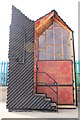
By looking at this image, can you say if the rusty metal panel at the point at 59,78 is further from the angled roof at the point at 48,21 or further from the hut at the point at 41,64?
the angled roof at the point at 48,21

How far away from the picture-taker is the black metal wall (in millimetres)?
10609

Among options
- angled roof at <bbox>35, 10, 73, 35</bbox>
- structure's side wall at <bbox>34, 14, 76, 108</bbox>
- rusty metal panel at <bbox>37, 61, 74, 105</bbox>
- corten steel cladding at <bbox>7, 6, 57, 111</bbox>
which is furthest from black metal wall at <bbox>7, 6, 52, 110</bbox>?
rusty metal panel at <bbox>37, 61, 74, 105</bbox>

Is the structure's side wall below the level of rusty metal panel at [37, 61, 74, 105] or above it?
above

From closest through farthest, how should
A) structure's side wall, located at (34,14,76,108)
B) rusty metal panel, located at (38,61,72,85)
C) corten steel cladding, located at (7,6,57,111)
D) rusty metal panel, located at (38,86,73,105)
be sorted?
corten steel cladding, located at (7,6,57,111)
rusty metal panel, located at (38,86,73,105)
rusty metal panel, located at (38,61,72,85)
structure's side wall, located at (34,14,76,108)

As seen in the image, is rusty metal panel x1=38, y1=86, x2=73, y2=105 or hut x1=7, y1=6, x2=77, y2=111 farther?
rusty metal panel x1=38, y1=86, x2=73, y2=105

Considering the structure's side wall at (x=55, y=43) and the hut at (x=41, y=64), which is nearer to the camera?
the hut at (x=41, y=64)

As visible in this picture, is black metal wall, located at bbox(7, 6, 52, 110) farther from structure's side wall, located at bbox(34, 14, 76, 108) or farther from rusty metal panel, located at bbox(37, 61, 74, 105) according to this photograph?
rusty metal panel, located at bbox(37, 61, 74, 105)

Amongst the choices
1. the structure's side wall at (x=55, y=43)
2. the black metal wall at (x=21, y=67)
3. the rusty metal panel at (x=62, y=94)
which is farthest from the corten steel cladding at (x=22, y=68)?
the rusty metal panel at (x=62, y=94)

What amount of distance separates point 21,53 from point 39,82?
2386 mm

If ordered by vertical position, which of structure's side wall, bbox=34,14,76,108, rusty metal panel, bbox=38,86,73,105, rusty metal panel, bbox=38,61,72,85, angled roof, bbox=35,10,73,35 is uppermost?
angled roof, bbox=35,10,73,35

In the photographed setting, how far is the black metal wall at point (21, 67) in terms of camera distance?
418 inches

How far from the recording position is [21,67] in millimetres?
10992

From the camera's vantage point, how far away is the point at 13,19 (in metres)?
11.5

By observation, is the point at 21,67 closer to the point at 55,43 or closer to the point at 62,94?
the point at 62,94
